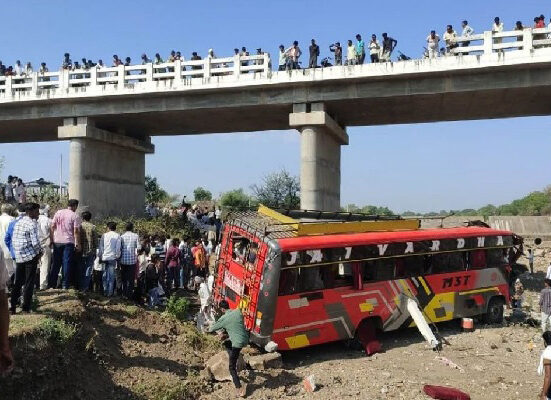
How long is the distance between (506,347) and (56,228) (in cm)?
1026

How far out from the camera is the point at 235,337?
7.86m

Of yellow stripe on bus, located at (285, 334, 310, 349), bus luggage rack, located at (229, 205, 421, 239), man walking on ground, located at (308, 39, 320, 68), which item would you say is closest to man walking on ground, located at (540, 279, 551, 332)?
bus luggage rack, located at (229, 205, 421, 239)

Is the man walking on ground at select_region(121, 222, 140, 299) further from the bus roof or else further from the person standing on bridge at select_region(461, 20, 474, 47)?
the person standing on bridge at select_region(461, 20, 474, 47)

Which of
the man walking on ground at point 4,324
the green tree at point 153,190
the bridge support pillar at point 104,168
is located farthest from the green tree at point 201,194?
the man walking on ground at point 4,324

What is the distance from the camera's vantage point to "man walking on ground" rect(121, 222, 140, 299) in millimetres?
10969

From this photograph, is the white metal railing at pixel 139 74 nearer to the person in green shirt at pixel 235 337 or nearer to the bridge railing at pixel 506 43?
the bridge railing at pixel 506 43

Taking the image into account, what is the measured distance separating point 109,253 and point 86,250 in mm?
486

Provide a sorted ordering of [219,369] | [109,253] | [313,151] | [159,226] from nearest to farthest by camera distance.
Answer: [219,369] < [109,253] < [313,151] < [159,226]

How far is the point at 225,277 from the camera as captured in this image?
443 inches

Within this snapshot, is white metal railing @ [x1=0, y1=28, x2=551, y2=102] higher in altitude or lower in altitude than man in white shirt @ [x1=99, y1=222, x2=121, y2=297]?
higher

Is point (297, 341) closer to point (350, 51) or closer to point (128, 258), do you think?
point (128, 258)

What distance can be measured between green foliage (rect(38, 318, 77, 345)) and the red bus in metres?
3.36

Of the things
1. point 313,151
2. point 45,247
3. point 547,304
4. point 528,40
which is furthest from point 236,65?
point 547,304

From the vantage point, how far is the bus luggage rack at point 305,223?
10.1 m
